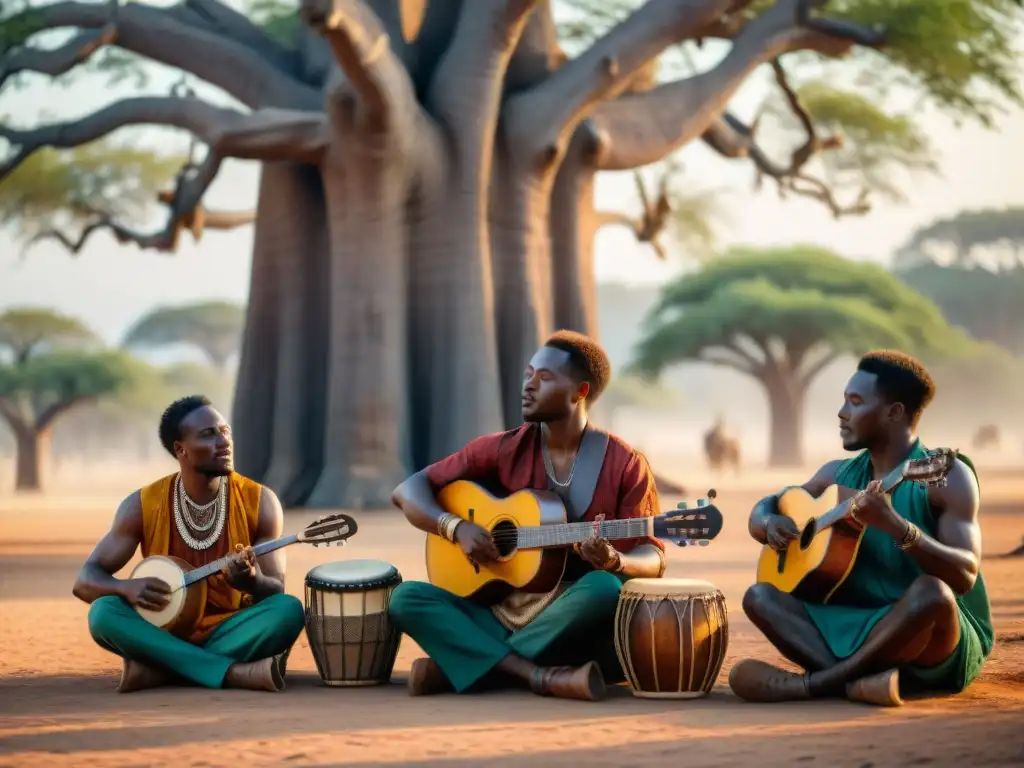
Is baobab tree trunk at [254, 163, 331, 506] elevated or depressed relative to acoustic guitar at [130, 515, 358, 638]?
elevated

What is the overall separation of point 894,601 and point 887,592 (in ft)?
0.16

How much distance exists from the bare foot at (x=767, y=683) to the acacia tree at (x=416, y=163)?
11322mm

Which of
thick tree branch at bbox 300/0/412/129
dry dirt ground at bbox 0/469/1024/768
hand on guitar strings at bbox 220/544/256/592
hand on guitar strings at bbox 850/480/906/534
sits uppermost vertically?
thick tree branch at bbox 300/0/412/129

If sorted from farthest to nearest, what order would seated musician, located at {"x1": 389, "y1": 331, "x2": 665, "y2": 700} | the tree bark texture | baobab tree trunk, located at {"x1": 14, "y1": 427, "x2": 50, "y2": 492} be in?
baobab tree trunk, located at {"x1": 14, "y1": 427, "x2": 50, "y2": 492} < the tree bark texture < seated musician, located at {"x1": 389, "y1": 331, "x2": 665, "y2": 700}

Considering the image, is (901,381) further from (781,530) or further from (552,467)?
(552,467)

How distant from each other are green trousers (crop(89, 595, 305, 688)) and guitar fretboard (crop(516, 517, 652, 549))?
3.70 ft

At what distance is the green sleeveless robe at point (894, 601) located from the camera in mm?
6180

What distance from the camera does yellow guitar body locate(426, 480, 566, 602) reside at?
6.45m

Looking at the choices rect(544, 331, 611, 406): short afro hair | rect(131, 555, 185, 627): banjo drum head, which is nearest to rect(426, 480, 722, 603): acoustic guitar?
rect(544, 331, 611, 406): short afro hair

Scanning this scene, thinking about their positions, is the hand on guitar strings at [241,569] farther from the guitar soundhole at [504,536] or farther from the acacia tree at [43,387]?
the acacia tree at [43,387]

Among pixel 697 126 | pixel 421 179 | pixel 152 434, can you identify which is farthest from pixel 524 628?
pixel 152 434

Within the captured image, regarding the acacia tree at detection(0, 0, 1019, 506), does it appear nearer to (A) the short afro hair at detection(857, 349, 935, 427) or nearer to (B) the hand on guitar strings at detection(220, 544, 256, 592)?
(B) the hand on guitar strings at detection(220, 544, 256, 592)

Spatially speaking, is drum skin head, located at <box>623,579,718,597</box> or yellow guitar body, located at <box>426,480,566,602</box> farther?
yellow guitar body, located at <box>426,480,566,602</box>

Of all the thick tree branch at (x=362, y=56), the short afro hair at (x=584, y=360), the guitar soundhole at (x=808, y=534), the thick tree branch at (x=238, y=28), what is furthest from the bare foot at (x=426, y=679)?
the thick tree branch at (x=238, y=28)
